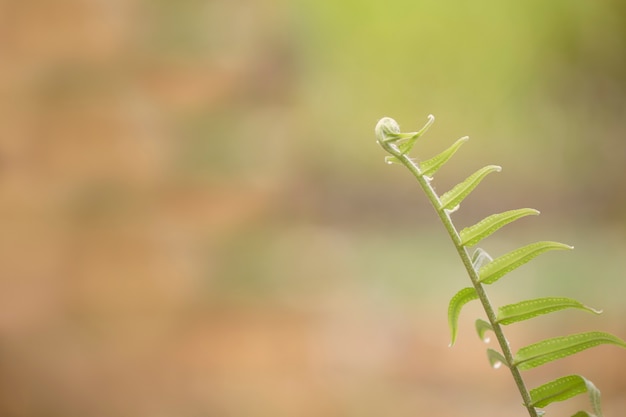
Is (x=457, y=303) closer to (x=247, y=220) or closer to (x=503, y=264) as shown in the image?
(x=503, y=264)

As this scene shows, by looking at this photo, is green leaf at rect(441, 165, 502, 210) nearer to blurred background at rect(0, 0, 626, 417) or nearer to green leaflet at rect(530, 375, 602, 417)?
green leaflet at rect(530, 375, 602, 417)

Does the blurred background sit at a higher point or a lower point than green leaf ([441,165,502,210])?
higher

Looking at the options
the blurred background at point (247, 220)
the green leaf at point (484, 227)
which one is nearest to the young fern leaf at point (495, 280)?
the green leaf at point (484, 227)

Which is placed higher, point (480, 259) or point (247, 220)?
point (247, 220)

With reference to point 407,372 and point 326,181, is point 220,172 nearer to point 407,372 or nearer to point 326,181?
point 326,181

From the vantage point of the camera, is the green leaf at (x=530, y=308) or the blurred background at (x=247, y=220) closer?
the green leaf at (x=530, y=308)

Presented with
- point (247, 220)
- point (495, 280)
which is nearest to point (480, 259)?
point (495, 280)

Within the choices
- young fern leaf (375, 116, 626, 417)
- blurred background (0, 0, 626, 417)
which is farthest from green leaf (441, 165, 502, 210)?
blurred background (0, 0, 626, 417)

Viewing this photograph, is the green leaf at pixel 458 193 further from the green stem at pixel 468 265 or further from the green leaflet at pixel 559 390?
the green leaflet at pixel 559 390
